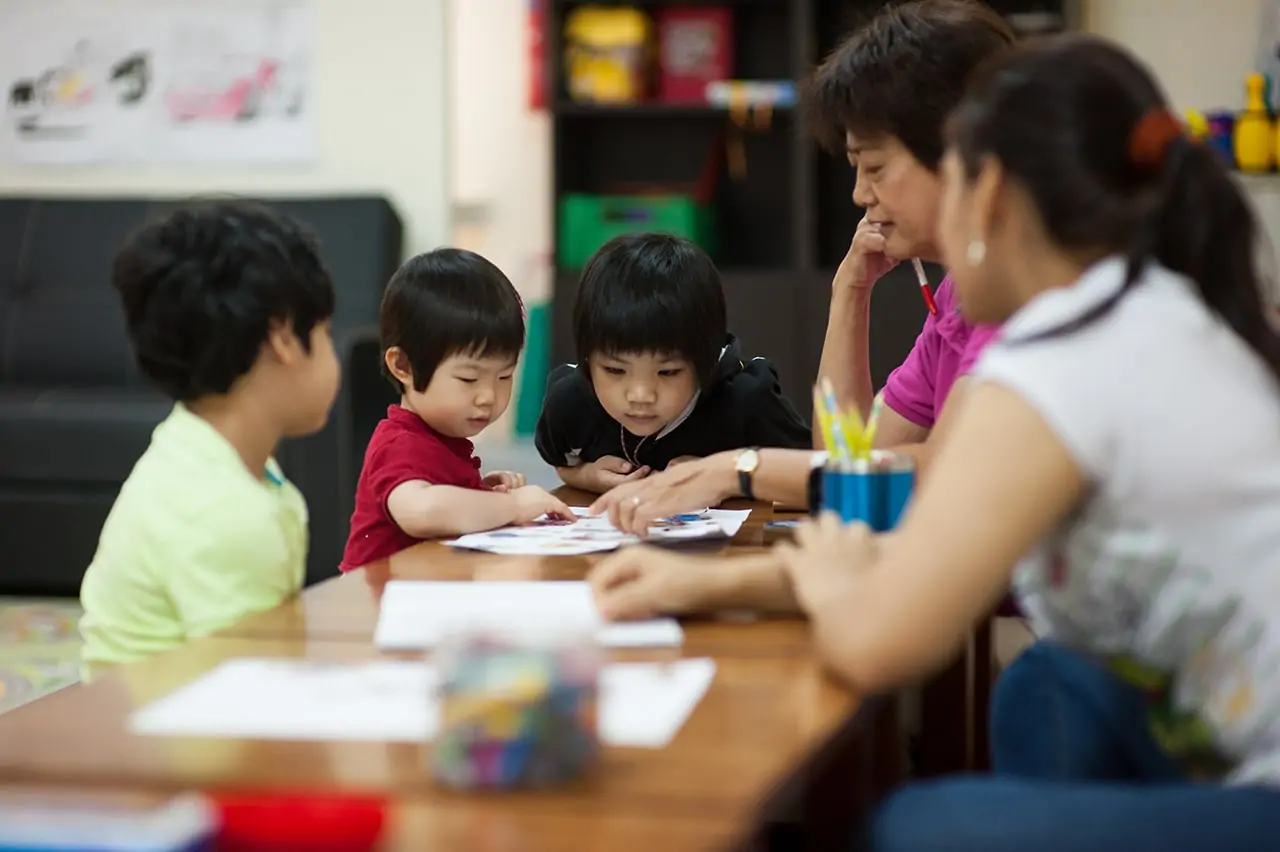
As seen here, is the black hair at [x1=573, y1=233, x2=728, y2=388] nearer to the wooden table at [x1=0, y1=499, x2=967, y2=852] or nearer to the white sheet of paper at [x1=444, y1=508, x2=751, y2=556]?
the white sheet of paper at [x1=444, y1=508, x2=751, y2=556]

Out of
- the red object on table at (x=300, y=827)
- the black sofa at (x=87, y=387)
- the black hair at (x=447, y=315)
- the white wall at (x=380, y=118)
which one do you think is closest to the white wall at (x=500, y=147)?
the white wall at (x=380, y=118)

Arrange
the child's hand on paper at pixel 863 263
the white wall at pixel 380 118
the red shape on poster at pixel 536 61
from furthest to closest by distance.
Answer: the red shape on poster at pixel 536 61, the white wall at pixel 380 118, the child's hand on paper at pixel 863 263

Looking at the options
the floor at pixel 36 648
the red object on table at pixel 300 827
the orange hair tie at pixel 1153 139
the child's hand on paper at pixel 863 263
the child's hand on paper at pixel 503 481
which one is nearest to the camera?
the red object on table at pixel 300 827

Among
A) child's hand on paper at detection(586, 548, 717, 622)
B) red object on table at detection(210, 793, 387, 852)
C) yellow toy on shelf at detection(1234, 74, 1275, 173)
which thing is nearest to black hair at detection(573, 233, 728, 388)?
child's hand on paper at detection(586, 548, 717, 622)

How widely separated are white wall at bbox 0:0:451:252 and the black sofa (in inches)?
7.9

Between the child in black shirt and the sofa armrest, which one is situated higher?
the child in black shirt

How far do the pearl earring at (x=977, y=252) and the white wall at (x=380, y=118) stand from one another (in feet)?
12.0

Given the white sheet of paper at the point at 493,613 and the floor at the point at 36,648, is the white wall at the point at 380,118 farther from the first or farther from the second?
the white sheet of paper at the point at 493,613

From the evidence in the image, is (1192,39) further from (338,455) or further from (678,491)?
(678,491)

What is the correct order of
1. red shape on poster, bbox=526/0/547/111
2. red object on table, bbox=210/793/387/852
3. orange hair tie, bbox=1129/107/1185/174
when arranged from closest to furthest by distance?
red object on table, bbox=210/793/387/852, orange hair tie, bbox=1129/107/1185/174, red shape on poster, bbox=526/0/547/111

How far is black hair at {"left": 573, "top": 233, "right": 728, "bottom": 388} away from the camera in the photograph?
6.70 feet

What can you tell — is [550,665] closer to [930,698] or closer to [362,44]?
[930,698]

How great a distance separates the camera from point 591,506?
1946mm

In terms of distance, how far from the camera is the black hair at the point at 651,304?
6.70ft
